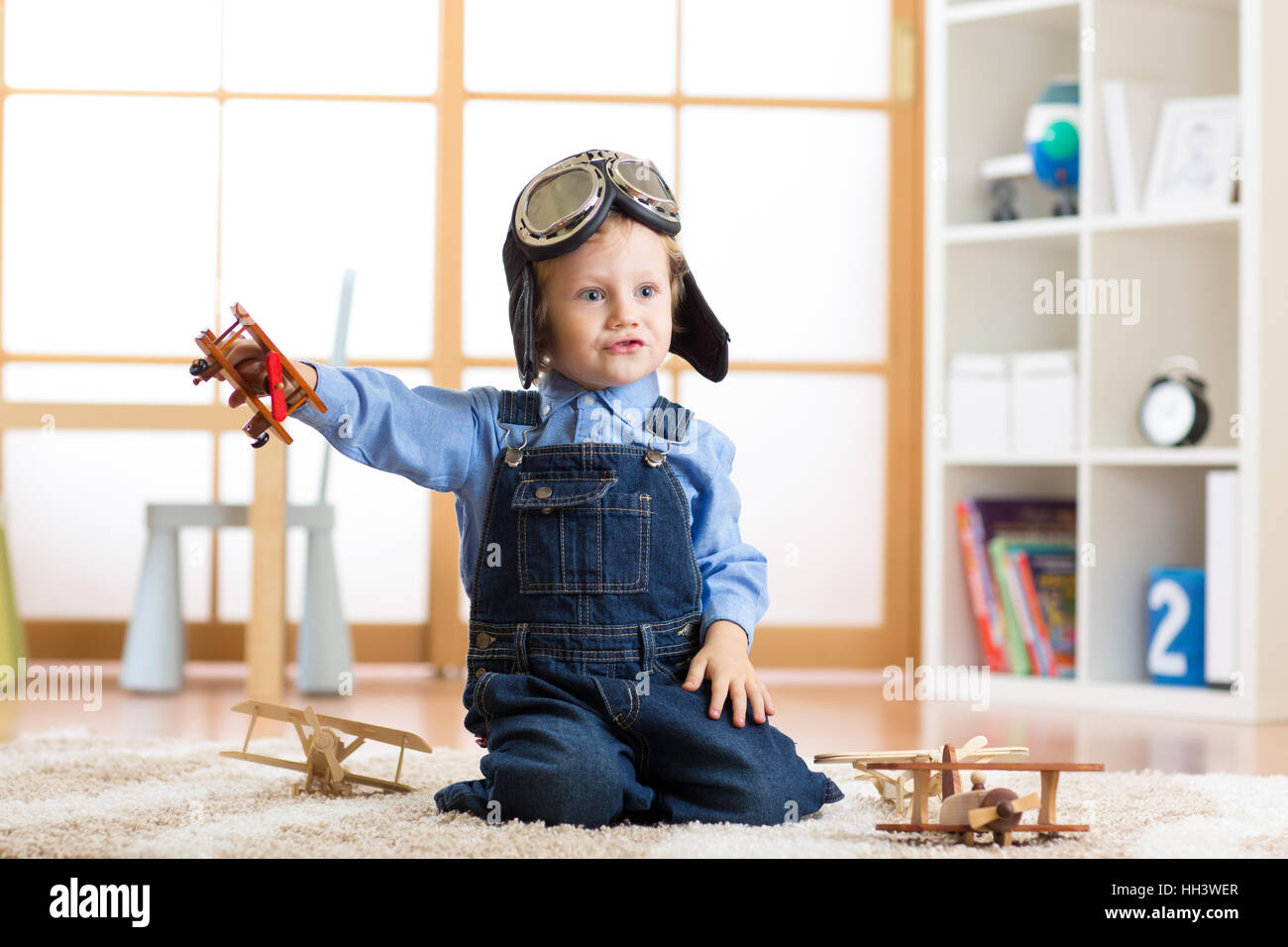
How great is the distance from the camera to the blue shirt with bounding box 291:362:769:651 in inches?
41.2

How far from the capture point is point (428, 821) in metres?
1.00

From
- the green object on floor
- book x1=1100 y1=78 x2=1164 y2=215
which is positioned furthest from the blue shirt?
book x1=1100 y1=78 x2=1164 y2=215

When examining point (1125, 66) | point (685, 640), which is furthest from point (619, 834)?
point (1125, 66)

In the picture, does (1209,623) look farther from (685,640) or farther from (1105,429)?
(685,640)

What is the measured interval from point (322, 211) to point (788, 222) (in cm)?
83

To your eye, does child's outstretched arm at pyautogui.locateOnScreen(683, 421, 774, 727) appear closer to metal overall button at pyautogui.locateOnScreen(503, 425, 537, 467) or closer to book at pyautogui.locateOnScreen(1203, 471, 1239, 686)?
metal overall button at pyautogui.locateOnScreen(503, 425, 537, 467)

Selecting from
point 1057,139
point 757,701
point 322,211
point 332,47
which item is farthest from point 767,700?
point 332,47

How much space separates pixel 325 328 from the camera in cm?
244

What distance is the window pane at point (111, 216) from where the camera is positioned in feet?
7.97

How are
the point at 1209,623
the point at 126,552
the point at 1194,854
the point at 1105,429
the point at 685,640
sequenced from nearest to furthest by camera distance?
the point at 1194,854, the point at 685,640, the point at 1209,623, the point at 1105,429, the point at 126,552

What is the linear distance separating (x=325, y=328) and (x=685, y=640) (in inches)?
59.7

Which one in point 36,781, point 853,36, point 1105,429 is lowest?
point 36,781

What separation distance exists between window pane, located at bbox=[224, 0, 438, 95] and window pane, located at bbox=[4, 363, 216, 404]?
52 centimetres

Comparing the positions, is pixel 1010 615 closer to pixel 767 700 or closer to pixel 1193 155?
pixel 1193 155
